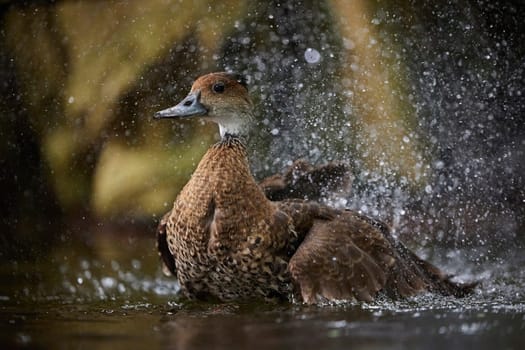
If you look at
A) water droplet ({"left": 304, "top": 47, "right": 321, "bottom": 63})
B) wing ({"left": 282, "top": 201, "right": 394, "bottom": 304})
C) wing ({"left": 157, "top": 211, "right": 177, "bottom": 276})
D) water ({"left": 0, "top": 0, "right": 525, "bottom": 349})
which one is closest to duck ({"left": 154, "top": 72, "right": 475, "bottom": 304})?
wing ({"left": 282, "top": 201, "right": 394, "bottom": 304})

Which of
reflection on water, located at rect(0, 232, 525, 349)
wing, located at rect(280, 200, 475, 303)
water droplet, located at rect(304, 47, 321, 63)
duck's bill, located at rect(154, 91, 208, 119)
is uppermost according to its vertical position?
water droplet, located at rect(304, 47, 321, 63)

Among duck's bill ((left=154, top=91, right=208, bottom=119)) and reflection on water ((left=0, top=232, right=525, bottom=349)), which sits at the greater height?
duck's bill ((left=154, top=91, right=208, bottom=119))

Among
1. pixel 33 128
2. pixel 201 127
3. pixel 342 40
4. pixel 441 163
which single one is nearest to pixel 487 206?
pixel 441 163

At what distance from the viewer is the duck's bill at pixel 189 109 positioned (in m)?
4.88

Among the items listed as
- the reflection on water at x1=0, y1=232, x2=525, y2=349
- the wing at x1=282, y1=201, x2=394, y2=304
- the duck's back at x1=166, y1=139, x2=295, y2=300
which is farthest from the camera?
the duck's back at x1=166, y1=139, x2=295, y2=300

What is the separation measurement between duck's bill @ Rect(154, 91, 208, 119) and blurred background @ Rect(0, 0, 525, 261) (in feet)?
6.29

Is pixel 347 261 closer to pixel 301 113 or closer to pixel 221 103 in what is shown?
pixel 221 103

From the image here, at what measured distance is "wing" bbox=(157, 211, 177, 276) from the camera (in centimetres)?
509

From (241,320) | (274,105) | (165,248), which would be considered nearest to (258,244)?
(241,320)

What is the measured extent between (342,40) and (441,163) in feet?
4.15

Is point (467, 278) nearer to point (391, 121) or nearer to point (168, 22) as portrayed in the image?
point (391, 121)

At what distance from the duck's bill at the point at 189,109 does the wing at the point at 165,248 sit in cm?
57

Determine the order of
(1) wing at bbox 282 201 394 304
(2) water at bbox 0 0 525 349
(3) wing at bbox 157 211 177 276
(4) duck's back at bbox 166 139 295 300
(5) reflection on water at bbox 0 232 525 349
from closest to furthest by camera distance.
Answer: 1. (5) reflection on water at bbox 0 232 525 349
2. (1) wing at bbox 282 201 394 304
3. (4) duck's back at bbox 166 139 295 300
4. (3) wing at bbox 157 211 177 276
5. (2) water at bbox 0 0 525 349

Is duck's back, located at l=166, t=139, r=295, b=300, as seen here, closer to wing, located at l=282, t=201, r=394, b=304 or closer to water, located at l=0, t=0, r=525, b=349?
wing, located at l=282, t=201, r=394, b=304
